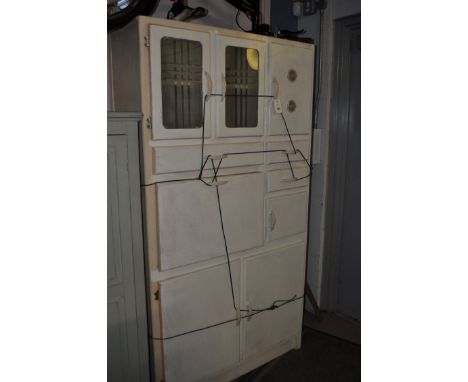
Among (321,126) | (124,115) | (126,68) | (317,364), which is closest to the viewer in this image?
(124,115)

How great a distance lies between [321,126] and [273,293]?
1.24 m

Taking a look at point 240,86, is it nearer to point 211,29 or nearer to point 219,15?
point 211,29

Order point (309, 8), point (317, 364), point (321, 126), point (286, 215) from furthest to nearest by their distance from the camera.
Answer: point (321, 126) → point (309, 8) → point (317, 364) → point (286, 215)

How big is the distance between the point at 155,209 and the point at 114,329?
0.54 meters

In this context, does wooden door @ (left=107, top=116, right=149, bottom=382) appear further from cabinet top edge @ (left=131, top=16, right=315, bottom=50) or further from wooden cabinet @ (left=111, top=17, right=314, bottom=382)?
cabinet top edge @ (left=131, top=16, right=315, bottom=50)

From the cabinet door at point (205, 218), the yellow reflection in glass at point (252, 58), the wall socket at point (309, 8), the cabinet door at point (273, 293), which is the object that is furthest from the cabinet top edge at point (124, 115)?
the wall socket at point (309, 8)

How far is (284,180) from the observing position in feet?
7.19

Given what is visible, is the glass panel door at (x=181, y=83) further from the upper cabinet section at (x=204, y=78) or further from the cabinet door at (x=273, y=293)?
the cabinet door at (x=273, y=293)

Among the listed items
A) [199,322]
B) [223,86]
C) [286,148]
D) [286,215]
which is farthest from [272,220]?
[223,86]

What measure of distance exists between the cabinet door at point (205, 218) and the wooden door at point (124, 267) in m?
0.16

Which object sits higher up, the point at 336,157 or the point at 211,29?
the point at 211,29

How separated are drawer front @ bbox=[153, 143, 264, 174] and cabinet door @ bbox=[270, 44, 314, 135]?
21 cm
